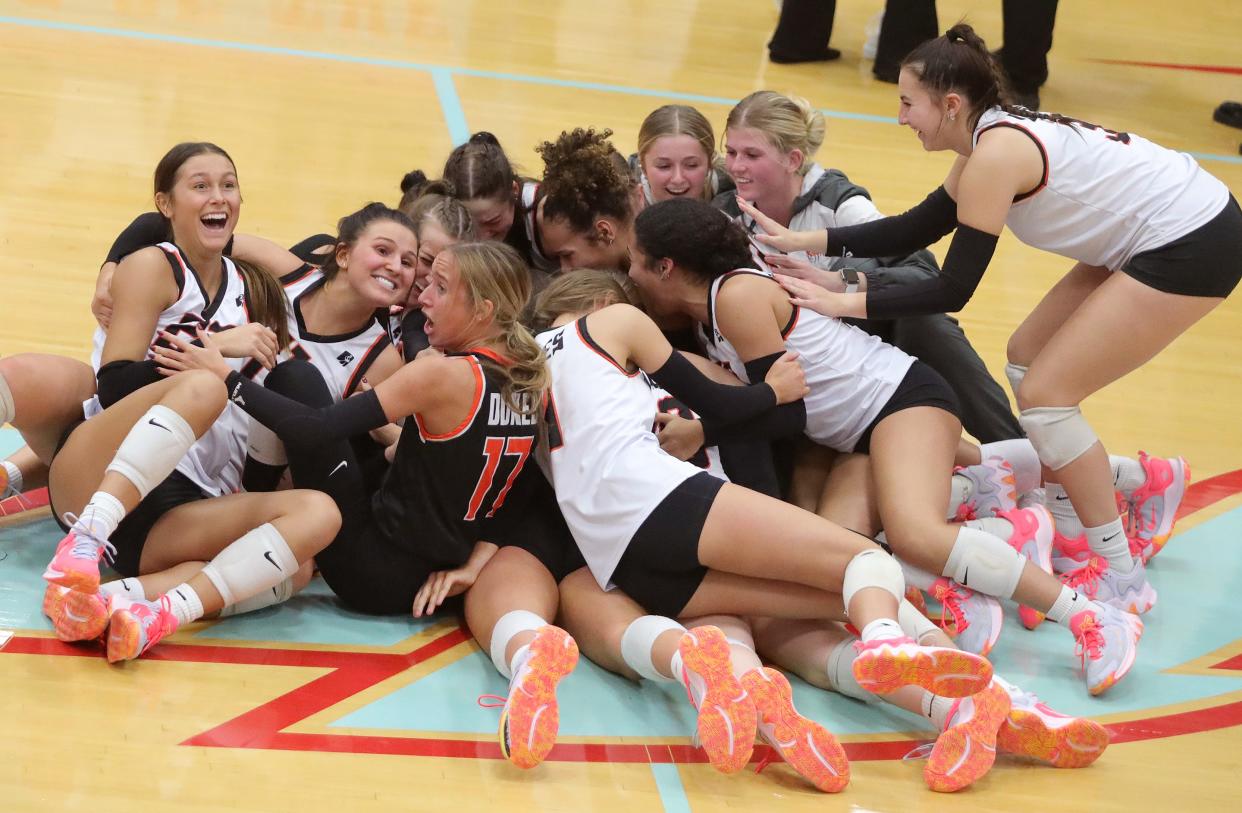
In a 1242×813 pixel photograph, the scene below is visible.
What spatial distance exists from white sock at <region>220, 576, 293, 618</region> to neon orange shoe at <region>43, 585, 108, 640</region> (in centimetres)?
37

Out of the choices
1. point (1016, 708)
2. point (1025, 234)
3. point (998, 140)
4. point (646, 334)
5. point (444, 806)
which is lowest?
point (444, 806)

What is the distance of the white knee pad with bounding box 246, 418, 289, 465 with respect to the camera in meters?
3.69

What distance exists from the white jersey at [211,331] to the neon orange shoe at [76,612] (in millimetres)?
546

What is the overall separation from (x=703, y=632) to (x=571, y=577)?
655 millimetres

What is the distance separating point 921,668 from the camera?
2.96 metres

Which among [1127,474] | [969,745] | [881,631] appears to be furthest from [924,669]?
[1127,474]

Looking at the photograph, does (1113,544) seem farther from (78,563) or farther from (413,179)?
(78,563)

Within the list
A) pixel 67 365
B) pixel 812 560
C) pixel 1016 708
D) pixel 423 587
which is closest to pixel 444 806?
pixel 423 587

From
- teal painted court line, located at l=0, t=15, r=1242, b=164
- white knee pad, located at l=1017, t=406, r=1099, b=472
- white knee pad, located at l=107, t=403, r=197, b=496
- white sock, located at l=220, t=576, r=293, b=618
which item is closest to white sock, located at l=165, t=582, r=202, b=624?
white sock, located at l=220, t=576, r=293, b=618

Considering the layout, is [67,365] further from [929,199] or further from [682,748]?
[929,199]

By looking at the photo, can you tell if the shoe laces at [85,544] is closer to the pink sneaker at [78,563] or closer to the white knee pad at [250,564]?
the pink sneaker at [78,563]

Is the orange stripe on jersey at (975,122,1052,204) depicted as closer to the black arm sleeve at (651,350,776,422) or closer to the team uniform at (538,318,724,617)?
the black arm sleeve at (651,350,776,422)

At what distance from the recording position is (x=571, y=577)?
3648 millimetres

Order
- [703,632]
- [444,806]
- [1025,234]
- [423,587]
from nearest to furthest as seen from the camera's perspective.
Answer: [444,806] → [703,632] → [423,587] → [1025,234]
